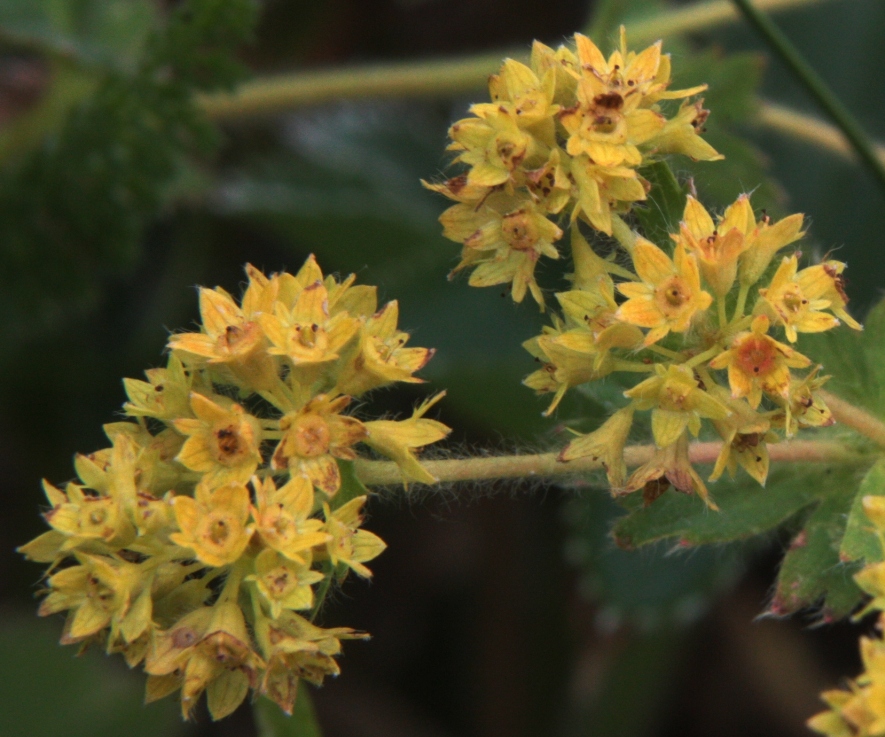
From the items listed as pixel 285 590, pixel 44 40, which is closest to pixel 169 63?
pixel 44 40

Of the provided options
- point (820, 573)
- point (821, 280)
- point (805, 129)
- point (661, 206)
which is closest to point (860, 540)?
point (820, 573)

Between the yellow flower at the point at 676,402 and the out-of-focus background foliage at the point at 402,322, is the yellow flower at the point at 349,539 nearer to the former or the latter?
the yellow flower at the point at 676,402

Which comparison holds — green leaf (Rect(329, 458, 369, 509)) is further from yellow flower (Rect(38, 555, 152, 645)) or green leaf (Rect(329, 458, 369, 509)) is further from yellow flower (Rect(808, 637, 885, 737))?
yellow flower (Rect(808, 637, 885, 737))

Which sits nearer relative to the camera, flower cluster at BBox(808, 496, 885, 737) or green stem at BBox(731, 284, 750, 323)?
flower cluster at BBox(808, 496, 885, 737)

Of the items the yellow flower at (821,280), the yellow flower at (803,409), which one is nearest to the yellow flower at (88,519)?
the yellow flower at (803,409)

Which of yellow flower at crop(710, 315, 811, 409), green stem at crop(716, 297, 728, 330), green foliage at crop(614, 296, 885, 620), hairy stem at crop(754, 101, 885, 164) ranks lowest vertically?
green foliage at crop(614, 296, 885, 620)

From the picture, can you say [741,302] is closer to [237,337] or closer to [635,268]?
[635,268]

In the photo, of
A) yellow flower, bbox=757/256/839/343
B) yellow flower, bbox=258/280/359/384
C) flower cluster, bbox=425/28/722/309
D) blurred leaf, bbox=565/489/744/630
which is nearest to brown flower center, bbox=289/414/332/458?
yellow flower, bbox=258/280/359/384
